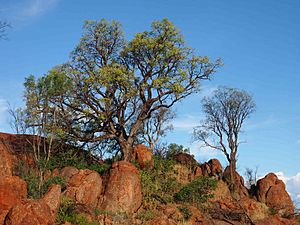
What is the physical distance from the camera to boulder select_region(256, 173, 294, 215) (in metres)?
27.1

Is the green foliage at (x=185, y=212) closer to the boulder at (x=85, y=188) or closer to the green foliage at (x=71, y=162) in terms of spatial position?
the boulder at (x=85, y=188)

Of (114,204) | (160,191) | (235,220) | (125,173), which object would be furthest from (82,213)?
(235,220)

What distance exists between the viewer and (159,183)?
25.5 metres

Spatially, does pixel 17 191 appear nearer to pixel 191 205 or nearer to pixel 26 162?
pixel 26 162

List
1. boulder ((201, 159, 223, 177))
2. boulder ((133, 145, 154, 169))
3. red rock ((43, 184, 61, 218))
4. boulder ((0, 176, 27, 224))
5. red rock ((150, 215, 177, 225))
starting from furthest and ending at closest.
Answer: boulder ((201, 159, 223, 177)) < boulder ((133, 145, 154, 169)) < red rock ((150, 215, 177, 225)) < red rock ((43, 184, 61, 218)) < boulder ((0, 176, 27, 224))

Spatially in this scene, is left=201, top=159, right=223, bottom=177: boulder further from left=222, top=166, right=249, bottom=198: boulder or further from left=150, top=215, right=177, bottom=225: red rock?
left=150, top=215, right=177, bottom=225: red rock

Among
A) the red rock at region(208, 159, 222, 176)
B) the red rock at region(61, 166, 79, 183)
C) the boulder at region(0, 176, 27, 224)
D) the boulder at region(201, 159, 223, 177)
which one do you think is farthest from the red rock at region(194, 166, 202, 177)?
the boulder at region(0, 176, 27, 224)

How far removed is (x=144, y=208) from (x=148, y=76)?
33.6 feet

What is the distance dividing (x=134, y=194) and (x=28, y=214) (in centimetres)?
848

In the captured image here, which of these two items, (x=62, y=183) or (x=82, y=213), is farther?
(x=62, y=183)

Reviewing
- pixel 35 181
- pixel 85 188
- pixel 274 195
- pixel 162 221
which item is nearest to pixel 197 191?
pixel 162 221

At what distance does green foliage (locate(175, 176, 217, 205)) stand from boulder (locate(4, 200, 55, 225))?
11.0 m

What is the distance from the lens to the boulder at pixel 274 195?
2710cm

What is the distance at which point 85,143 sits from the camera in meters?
29.4
